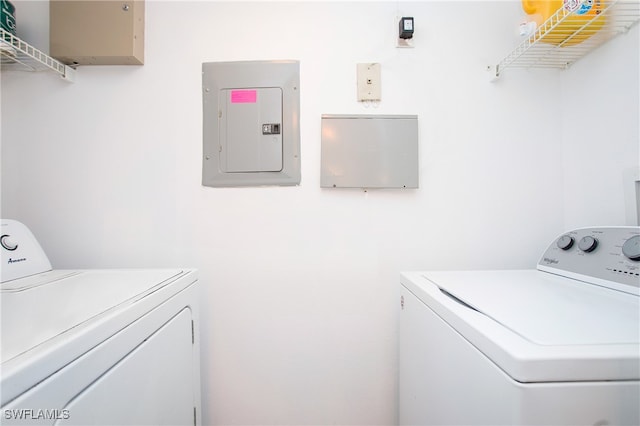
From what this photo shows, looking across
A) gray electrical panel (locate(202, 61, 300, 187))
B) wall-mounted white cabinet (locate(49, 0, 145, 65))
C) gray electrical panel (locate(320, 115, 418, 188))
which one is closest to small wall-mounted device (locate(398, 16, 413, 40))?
→ gray electrical panel (locate(320, 115, 418, 188))

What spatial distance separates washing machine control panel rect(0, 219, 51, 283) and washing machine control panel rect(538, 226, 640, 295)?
1968 mm

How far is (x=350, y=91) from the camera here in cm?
122

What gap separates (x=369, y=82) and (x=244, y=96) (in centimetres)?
59

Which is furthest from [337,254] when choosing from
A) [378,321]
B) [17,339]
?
[17,339]

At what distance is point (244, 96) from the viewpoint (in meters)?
1.21

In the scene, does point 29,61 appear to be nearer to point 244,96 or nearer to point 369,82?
point 244,96

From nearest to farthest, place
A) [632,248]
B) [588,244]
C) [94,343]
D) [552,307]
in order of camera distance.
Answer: [94,343] < [552,307] < [632,248] < [588,244]

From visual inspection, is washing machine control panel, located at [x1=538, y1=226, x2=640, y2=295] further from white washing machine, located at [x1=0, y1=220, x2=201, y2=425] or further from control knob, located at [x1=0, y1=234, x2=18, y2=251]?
control knob, located at [x1=0, y1=234, x2=18, y2=251]

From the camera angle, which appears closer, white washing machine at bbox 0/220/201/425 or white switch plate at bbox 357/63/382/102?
white washing machine at bbox 0/220/201/425

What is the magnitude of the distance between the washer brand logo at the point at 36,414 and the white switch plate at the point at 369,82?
4.40 feet

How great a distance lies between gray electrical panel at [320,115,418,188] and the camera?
1.20m

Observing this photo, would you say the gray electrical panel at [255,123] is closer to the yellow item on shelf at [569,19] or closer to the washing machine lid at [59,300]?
the washing machine lid at [59,300]

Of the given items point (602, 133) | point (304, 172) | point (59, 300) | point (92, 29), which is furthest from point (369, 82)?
point (59, 300)

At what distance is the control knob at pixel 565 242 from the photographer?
953 mm
